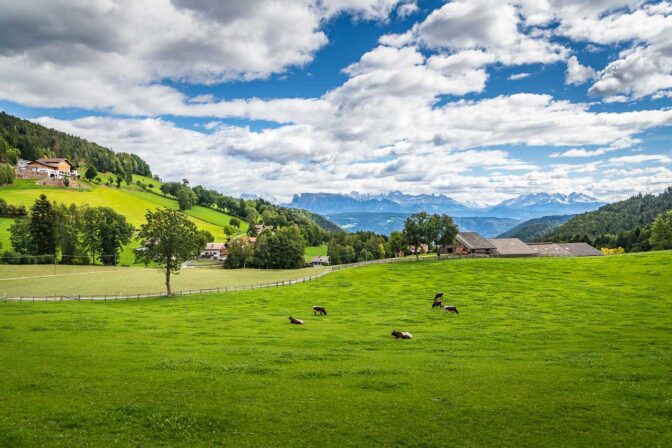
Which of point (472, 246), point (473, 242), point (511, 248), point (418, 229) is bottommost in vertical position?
point (511, 248)

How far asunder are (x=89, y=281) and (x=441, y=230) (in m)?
84.2

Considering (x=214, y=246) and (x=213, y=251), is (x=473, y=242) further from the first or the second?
(x=214, y=246)

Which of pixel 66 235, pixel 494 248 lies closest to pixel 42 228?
pixel 66 235

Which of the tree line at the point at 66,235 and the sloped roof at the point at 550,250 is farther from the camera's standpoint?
the sloped roof at the point at 550,250

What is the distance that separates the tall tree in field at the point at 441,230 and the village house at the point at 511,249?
2124 cm

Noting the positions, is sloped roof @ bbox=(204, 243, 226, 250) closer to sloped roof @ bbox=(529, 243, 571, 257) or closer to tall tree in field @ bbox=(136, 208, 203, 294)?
tall tree in field @ bbox=(136, 208, 203, 294)

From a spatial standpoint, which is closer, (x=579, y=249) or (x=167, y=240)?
(x=167, y=240)

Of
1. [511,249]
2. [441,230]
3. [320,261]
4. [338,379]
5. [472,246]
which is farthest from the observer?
[320,261]

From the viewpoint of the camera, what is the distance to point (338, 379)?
2117 cm

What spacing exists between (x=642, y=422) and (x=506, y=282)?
193 feet

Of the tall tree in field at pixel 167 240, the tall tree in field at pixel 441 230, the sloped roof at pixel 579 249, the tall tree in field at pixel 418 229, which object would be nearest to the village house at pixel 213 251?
the tall tree in field at pixel 418 229

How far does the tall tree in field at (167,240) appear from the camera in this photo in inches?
2785

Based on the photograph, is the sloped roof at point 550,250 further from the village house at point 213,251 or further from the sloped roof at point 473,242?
the village house at point 213,251

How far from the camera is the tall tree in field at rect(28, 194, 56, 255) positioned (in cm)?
10312
